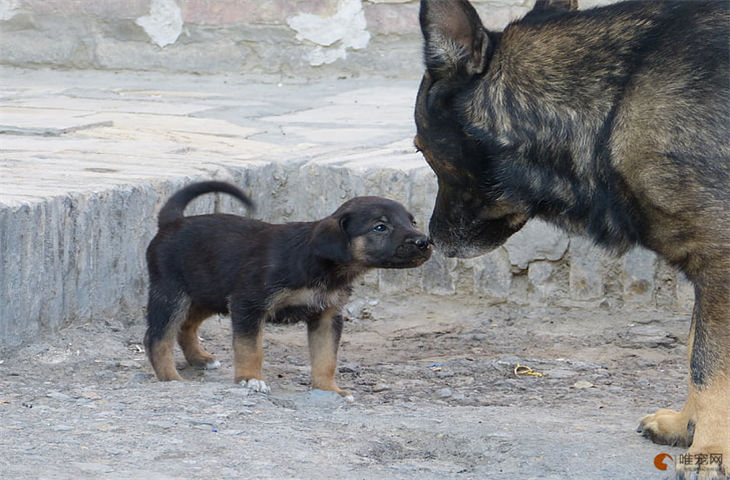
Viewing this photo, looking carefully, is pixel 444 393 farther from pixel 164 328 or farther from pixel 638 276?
pixel 638 276

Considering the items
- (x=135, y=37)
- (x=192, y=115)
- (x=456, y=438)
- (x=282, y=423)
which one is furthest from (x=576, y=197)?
(x=135, y=37)

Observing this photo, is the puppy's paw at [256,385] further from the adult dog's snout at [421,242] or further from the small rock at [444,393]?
the adult dog's snout at [421,242]

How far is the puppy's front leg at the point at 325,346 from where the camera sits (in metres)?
4.60

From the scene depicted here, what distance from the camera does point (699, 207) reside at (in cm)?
319

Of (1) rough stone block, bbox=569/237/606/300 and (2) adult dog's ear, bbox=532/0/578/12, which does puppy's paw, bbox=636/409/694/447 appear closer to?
(2) adult dog's ear, bbox=532/0/578/12

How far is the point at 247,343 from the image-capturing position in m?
4.52

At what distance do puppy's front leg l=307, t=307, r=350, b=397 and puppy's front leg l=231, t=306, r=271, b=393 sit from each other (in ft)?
0.82

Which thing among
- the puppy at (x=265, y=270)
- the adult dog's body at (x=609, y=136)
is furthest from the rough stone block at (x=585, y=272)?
the adult dog's body at (x=609, y=136)

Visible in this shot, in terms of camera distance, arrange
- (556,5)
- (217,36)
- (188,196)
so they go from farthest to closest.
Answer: (217,36)
(188,196)
(556,5)

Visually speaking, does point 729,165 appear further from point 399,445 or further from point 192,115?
point 192,115

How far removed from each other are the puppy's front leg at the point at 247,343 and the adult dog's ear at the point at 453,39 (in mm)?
1414

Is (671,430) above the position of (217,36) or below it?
below

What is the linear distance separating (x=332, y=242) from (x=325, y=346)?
475 millimetres

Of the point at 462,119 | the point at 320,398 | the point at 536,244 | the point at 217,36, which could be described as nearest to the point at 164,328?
the point at 320,398
